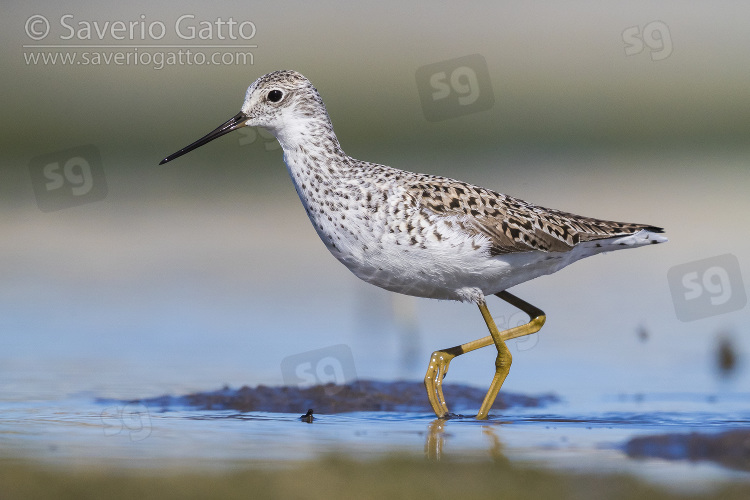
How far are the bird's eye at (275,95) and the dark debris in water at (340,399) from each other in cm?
225

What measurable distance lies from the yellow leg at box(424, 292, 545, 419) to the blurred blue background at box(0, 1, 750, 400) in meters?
0.47

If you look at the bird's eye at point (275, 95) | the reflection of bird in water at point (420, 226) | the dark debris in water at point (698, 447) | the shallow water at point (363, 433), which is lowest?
the dark debris in water at point (698, 447)

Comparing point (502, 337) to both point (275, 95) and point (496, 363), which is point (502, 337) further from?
point (275, 95)

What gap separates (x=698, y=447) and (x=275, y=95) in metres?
4.27

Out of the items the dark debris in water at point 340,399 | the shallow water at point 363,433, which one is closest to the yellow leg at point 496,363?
the shallow water at point 363,433

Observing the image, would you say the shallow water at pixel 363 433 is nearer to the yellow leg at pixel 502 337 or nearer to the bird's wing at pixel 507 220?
the yellow leg at pixel 502 337

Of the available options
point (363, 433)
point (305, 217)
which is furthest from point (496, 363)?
point (305, 217)

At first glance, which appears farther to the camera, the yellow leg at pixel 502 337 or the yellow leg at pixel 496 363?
the yellow leg at pixel 502 337

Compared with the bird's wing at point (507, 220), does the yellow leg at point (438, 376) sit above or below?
below

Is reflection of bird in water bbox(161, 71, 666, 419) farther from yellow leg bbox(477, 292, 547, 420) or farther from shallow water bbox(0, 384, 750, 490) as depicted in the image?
shallow water bbox(0, 384, 750, 490)

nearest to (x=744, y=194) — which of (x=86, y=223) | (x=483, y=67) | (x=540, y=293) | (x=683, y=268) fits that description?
(x=683, y=268)

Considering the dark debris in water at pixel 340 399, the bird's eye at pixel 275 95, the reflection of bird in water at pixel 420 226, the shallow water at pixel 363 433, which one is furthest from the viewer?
the bird's eye at pixel 275 95

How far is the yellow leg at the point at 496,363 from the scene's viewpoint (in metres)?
8.84

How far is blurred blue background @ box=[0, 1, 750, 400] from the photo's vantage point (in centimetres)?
1046
